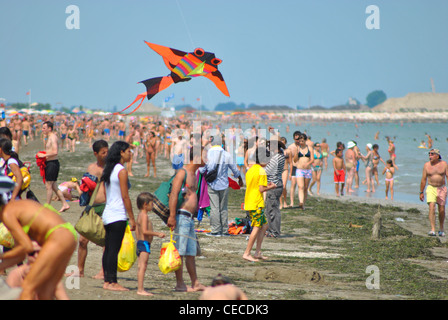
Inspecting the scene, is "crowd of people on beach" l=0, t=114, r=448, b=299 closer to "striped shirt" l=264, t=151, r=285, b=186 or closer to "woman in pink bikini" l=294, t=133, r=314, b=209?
"striped shirt" l=264, t=151, r=285, b=186

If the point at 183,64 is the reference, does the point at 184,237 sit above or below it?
below

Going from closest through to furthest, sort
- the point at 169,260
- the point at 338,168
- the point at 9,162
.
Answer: the point at 169,260, the point at 9,162, the point at 338,168

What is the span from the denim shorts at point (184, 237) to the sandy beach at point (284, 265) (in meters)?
0.46

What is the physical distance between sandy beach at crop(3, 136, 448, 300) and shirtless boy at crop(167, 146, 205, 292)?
262 millimetres

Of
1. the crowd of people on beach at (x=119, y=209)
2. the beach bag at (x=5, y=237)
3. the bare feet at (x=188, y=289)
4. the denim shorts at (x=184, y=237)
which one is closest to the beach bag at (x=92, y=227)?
the crowd of people on beach at (x=119, y=209)

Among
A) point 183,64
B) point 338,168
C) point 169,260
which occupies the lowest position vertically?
point 169,260

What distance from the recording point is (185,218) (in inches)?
242

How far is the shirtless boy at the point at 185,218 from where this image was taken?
6.06 meters

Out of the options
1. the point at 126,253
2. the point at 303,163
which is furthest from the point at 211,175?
the point at 303,163

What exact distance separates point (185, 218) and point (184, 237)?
0.20 m

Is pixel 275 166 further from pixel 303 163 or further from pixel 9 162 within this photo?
pixel 9 162

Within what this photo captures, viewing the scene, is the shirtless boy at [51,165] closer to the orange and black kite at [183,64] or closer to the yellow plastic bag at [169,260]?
the orange and black kite at [183,64]
